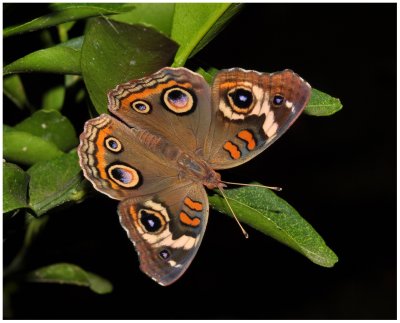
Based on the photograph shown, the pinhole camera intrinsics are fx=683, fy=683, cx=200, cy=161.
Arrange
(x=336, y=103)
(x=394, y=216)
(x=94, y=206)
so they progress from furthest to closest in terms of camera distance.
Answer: (x=394, y=216), (x=94, y=206), (x=336, y=103)

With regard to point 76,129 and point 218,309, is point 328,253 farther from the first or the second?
point 218,309

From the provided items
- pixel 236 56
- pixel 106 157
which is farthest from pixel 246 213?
pixel 236 56

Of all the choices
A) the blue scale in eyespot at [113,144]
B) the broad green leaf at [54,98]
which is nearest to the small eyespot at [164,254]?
the blue scale in eyespot at [113,144]

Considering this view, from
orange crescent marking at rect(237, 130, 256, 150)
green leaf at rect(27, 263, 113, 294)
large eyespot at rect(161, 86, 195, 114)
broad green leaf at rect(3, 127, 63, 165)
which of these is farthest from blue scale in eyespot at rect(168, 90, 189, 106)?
green leaf at rect(27, 263, 113, 294)

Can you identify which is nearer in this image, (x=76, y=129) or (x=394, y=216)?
(x=76, y=129)

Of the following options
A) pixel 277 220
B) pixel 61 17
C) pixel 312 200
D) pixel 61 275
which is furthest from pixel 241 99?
pixel 312 200

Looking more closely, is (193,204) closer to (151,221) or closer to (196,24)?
(151,221)
